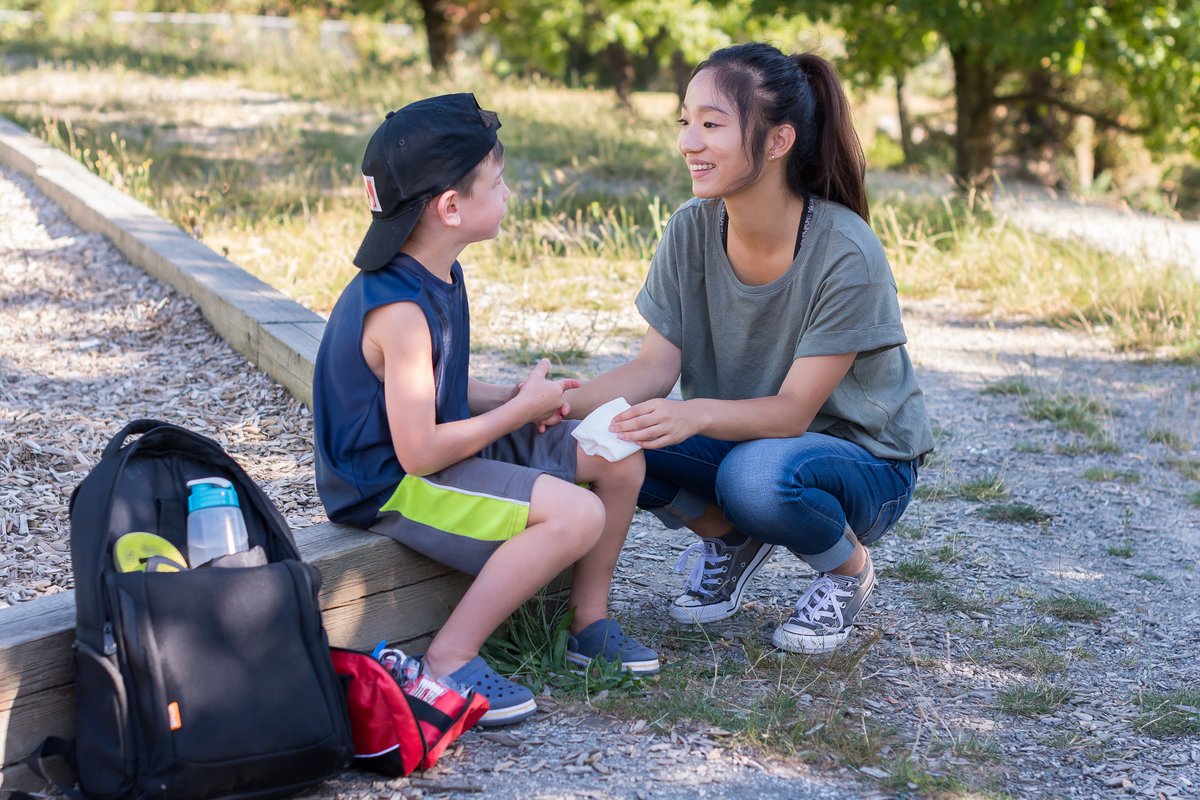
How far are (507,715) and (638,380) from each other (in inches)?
38.6

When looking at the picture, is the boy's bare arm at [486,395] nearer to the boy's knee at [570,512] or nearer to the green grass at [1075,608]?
the boy's knee at [570,512]

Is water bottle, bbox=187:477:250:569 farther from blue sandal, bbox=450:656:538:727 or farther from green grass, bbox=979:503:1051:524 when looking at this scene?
green grass, bbox=979:503:1051:524

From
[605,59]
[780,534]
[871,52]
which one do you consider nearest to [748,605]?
[780,534]

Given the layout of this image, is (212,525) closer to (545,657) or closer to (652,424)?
(545,657)

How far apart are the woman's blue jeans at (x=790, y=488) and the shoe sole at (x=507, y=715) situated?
70 centimetres

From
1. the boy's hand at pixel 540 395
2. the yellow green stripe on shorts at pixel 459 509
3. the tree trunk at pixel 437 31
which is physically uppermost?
the tree trunk at pixel 437 31

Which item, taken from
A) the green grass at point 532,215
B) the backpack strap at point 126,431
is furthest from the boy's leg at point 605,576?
the green grass at point 532,215

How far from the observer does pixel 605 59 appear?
30.3 metres

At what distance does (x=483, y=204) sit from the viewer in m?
2.65

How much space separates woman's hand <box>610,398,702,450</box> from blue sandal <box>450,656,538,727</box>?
60 centimetres

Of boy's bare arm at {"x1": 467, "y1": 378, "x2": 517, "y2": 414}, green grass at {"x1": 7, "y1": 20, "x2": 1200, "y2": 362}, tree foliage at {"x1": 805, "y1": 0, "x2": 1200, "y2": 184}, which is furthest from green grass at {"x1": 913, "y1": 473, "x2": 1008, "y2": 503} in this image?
tree foliage at {"x1": 805, "y1": 0, "x2": 1200, "y2": 184}

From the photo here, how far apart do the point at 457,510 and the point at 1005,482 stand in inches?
99.7

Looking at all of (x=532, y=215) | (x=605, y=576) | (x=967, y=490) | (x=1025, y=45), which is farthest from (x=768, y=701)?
(x=1025, y=45)

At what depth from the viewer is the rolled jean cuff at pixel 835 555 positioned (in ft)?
9.91
